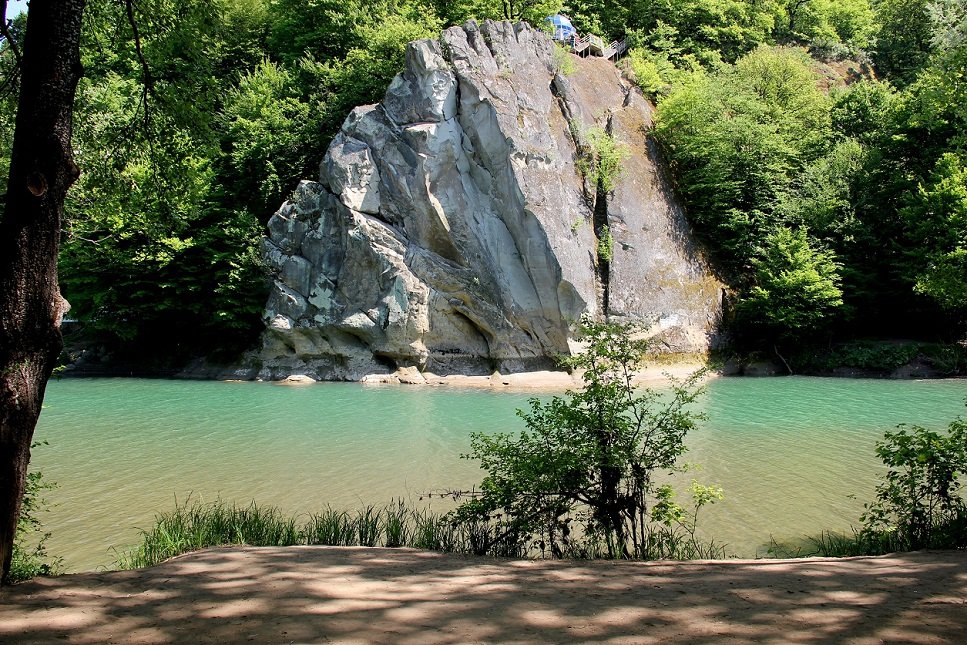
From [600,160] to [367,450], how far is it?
63.7 feet

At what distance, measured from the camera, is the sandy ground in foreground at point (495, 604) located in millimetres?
3051

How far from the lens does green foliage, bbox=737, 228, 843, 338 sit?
25.2m

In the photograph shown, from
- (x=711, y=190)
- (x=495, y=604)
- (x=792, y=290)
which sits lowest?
(x=495, y=604)

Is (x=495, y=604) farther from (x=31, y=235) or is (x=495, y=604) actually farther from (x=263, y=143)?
(x=263, y=143)

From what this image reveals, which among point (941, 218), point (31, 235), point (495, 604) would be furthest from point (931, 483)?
point (941, 218)

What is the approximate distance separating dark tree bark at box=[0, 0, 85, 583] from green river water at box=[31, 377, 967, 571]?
3744 mm

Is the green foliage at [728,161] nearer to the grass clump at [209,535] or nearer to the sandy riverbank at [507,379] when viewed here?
the sandy riverbank at [507,379]

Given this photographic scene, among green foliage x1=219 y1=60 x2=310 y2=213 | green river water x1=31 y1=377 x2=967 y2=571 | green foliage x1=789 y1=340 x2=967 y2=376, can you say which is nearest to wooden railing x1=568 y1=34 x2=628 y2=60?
green foliage x1=219 y1=60 x2=310 y2=213

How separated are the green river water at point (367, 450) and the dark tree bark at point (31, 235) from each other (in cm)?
374

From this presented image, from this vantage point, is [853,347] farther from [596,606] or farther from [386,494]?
[596,606]

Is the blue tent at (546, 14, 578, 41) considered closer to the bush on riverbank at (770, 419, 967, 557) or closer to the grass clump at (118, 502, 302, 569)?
the bush on riverbank at (770, 419, 967, 557)

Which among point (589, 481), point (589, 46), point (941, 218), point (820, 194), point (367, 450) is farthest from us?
point (589, 46)

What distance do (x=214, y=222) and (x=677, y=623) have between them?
98.5ft

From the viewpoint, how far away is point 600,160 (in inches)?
1077
